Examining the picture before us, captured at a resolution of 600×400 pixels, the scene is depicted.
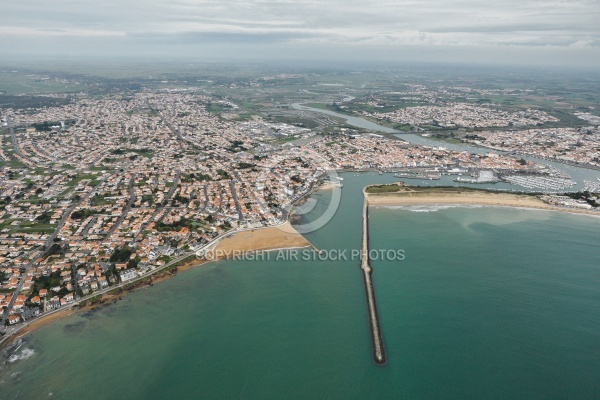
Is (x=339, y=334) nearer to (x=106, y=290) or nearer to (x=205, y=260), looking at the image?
(x=205, y=260)

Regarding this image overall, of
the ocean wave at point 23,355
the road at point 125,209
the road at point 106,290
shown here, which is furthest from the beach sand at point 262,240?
the ocean wave at point 23,355

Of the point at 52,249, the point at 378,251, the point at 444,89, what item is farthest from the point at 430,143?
the point at 444,89

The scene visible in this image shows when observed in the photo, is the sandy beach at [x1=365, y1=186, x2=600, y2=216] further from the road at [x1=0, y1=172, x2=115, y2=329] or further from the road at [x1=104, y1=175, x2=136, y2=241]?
the road at [x1=0, y1=172, x2=115, y2=329]

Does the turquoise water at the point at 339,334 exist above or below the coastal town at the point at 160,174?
below

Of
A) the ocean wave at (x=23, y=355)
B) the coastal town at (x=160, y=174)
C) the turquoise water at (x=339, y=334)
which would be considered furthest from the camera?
the coastal town at (x=160, y=174)

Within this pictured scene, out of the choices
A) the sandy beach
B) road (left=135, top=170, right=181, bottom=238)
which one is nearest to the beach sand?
road (left=135, top=170, right=181, bottom=238)

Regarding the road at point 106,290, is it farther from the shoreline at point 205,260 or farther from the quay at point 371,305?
the quay at point 371,305

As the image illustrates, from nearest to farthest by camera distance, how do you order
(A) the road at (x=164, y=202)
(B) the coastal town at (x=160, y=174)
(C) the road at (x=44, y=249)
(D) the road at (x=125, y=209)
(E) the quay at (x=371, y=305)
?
(E) the quay at (x=371, y=305)
(C) the road at (x=44, y=249)
(B) the coastal town at (x=160, y=174)
(D) the road at (x=125, y=209)
(A) the road at (x=164, y=202)

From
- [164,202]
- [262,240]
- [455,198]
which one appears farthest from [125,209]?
[455,198]
